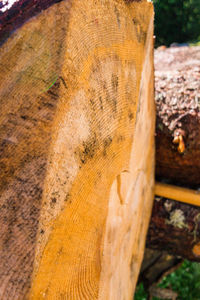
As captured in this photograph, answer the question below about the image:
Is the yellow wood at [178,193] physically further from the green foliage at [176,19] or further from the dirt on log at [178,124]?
the green foliage at [176,19]

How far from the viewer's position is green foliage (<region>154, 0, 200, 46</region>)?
5.39ft

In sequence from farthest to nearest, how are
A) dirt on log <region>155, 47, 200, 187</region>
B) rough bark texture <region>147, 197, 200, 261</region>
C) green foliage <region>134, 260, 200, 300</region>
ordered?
1. green foliage <region>134, 260, 200, 300</region>
2. rough bark texture <region>147, 197, 200, 261</region>
3. dirt on log <region>155, 47, 200, 187</region>

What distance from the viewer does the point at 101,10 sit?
87 centimetres

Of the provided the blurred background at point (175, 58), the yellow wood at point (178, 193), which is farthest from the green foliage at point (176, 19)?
the yellow wood at point (178, 193)

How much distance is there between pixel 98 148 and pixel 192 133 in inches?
31.4

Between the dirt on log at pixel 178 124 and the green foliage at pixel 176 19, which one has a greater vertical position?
the green foliage at pixel 176 19

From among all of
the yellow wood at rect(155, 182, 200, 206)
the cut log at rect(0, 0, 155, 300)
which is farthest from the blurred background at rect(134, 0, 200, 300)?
the cut log at rect(0, 0, 155, 300)

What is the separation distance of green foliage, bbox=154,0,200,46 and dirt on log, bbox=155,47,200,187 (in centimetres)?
22

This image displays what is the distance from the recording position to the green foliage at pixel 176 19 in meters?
1.64

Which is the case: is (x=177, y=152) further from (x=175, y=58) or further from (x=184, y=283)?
(x=184, y=283)

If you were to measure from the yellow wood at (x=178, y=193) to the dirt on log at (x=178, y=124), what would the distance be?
8 centimetres

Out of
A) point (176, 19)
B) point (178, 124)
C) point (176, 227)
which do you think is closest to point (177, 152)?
point (178, 124)

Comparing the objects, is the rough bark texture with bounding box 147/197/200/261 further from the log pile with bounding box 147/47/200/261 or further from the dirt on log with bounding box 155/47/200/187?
the dirt on log with bounding box 155/47/200/187

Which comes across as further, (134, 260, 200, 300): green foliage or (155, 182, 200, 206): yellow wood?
(134, 260, 200, 300): green foliage
